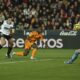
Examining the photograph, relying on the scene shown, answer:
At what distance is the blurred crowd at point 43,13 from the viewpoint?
99.0 feet

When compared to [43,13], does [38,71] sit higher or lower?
higher

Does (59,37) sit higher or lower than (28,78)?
lower

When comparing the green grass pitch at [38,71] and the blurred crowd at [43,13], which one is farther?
the blurred crowd at [43,13]

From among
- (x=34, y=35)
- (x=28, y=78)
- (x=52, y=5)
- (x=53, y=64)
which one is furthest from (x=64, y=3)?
(x=28, y=78)

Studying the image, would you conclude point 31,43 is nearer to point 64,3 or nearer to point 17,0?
point 64,3

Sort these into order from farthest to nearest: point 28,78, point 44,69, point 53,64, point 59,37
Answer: point 59,37
point 53,64
point 44,69
point 28,78

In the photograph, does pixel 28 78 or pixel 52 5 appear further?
pixel 52 5

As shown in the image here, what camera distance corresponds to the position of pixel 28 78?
13.2 m

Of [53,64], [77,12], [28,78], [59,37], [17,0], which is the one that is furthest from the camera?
[17,0]

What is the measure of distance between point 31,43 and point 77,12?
36.8ft

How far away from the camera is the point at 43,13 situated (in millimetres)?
31766

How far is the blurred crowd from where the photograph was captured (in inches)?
1188

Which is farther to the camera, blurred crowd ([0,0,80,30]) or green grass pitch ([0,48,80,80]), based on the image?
blurred crowd ([0,0,80,30])

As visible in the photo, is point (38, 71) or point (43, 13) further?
point (43, 13)
